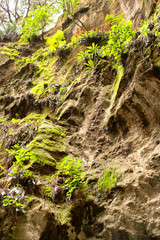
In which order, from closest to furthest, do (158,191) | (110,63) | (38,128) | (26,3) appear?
(158,191), (38,128), (110,63), (26,3)

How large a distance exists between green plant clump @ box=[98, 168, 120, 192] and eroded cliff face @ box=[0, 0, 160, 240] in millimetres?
97

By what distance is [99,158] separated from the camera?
482cm

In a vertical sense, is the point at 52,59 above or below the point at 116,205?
above

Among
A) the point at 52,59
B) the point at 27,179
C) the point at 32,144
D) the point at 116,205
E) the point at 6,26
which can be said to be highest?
the point at 6,26

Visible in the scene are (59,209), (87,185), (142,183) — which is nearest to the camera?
(142,183)

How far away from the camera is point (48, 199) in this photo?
13.2 ft

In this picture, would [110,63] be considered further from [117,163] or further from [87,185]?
[87,185]

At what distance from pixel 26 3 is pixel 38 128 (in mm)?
20078

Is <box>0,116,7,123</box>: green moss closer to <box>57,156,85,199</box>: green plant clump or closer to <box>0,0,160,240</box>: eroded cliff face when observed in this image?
<box>0,0,160,240</box>: eroded cliff face

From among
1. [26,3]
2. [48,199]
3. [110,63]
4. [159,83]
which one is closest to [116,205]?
[48,199]

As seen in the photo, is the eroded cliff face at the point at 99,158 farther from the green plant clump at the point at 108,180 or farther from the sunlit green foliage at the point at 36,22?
the sunlit green foliage at the point at 36,22

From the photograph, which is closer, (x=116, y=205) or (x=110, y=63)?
(x=116, y=205)

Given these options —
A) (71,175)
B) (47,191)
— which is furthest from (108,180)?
(47,191)

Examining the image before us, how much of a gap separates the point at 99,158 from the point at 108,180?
0.97 meters
